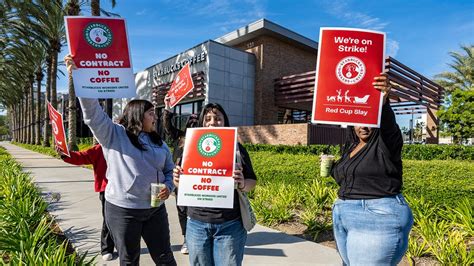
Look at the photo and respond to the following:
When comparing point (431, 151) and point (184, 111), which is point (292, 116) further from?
point (431, 151)

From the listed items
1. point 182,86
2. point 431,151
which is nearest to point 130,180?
point 182,86

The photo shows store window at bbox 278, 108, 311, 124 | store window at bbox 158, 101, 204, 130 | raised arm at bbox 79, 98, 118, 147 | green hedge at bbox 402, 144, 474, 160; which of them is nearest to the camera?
raised arm at bbox 79, 98, 118, 147

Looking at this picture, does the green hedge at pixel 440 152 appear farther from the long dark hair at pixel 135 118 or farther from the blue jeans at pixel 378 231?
the long dark hair at pixel 135 118

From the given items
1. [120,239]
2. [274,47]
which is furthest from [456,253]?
[274,47]

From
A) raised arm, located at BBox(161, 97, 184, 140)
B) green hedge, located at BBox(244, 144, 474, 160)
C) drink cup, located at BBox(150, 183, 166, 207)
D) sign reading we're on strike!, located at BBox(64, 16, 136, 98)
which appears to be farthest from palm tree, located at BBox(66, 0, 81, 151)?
drink cup, located at BBox(150, 183, 166, 207)

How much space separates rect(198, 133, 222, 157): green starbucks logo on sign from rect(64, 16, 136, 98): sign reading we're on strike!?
992 millimetres

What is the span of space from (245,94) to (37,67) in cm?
2578

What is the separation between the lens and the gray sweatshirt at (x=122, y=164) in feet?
8.80

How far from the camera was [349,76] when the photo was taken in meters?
2.35

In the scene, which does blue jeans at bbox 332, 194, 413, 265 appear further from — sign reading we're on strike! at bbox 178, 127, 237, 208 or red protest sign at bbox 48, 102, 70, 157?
red protest sign at bbox 48, 102, 70, 157

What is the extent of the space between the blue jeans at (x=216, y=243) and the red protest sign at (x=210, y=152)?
0.37 metres

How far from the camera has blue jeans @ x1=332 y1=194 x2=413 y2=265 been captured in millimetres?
2059

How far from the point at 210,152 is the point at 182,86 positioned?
4.72 m

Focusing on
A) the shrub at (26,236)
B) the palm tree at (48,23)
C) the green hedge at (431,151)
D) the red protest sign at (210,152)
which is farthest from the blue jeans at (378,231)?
the palm tree at (48,23)
